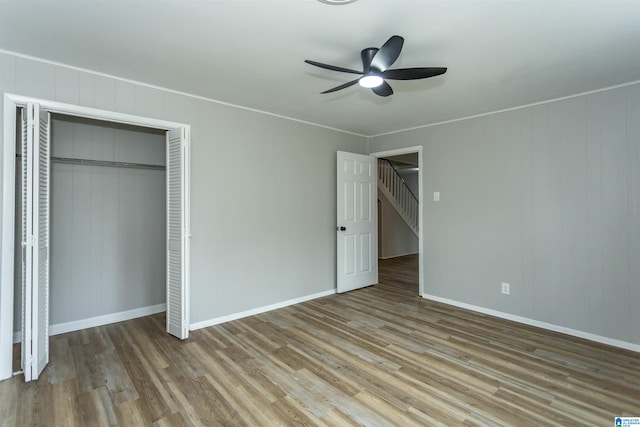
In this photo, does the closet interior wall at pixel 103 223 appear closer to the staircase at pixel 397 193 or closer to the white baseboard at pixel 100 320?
the white baseboard at pixel 100 320

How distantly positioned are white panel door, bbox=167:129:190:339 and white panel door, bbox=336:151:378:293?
2.25 m

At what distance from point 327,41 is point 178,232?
7.50ft

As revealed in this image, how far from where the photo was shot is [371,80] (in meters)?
2.27

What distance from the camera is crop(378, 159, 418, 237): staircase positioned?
25.5ft

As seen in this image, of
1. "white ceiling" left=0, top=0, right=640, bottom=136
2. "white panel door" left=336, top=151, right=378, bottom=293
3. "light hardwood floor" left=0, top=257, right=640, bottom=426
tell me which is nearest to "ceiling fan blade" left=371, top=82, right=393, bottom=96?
"white ceiling" left=0, top=0, right=640, bottom=136

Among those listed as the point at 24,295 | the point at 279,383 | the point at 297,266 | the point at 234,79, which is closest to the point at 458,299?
the point at 297,266

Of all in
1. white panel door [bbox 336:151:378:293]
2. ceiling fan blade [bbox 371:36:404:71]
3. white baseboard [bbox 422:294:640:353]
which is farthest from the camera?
white panel door [bbox 336:151:378:293]

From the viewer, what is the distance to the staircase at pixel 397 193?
7762 mm

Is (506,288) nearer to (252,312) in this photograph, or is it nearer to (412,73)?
(412,73)

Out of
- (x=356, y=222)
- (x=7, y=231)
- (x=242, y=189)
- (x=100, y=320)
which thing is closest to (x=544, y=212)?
(x=356, y=222)

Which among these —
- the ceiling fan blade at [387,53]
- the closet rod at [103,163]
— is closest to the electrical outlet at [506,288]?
the ceiling fan blade at [387,53]

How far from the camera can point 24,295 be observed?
2.39m

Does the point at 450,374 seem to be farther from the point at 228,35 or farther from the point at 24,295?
the point at 24,295

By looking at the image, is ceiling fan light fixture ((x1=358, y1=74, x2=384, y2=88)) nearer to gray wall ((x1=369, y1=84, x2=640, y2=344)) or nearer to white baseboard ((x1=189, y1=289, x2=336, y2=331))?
gray wall ((x1=369, y1=84, x2=640, y2=344))
